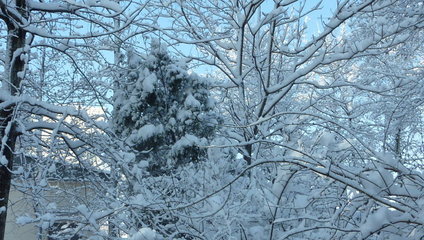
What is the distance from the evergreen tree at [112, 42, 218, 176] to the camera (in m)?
7.11

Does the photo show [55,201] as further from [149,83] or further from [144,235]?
[144,235]

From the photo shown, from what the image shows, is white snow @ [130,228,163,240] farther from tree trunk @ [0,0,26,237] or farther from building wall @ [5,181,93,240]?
tree trunk @ [0,0,26,237]

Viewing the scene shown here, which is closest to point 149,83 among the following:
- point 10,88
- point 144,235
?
point 10,88

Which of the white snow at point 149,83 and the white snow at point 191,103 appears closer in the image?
the white snow at point 149,83

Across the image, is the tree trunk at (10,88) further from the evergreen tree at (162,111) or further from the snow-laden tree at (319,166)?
the evergreen tree at (162,111)

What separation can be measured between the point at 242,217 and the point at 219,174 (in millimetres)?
832

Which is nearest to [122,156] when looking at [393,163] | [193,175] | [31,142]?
[193,175]

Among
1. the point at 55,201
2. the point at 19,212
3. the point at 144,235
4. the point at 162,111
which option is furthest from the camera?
the point at 55,201

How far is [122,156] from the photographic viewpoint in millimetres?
4574

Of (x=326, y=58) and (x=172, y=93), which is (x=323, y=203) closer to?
(x=172, y=93)

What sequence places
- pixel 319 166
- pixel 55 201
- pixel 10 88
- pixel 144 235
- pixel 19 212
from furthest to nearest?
pixel 55 201, pixel 19 212, pixel 10 88, pixel 144 235, pixel 319 166

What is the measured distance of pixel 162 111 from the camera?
751 centimetres

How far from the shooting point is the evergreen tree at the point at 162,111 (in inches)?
280

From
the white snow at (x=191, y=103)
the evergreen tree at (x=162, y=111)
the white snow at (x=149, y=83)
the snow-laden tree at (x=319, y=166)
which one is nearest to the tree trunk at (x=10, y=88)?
the snow-laden tree at (x=319, y=166)
